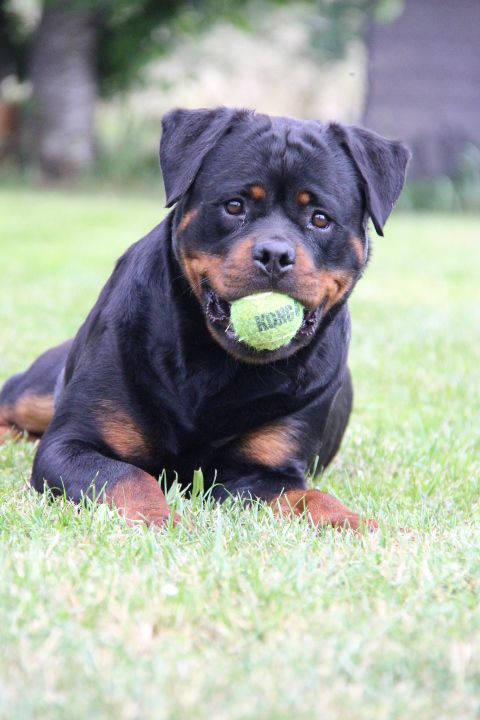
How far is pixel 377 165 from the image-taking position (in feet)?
11.1

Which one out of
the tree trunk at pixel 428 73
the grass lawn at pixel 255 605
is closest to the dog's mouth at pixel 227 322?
the grass lawn at pixel 255 605

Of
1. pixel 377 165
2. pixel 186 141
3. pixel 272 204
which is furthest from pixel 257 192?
pixel 377 165

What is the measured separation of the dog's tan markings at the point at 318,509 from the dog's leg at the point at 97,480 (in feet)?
1.22

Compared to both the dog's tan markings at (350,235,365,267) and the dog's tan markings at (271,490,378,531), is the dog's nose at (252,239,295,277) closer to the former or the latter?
the dog's tan markings at (350,235,365,267)

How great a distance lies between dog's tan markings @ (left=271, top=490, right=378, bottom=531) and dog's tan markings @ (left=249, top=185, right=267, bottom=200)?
90cm

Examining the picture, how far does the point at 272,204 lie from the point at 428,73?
16.2m

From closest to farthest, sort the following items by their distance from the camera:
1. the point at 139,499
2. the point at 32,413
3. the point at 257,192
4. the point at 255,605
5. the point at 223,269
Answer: the point at 255,605
the point at 139,499
the point at 223,269
the point at 257,192
the point at 32,413

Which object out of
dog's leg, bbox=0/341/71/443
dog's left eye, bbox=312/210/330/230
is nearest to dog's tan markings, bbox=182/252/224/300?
dog's left eye, bbox=312/210/330/230

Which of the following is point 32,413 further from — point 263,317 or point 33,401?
point 263,317

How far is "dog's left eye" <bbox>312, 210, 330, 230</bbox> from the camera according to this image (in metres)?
3.24

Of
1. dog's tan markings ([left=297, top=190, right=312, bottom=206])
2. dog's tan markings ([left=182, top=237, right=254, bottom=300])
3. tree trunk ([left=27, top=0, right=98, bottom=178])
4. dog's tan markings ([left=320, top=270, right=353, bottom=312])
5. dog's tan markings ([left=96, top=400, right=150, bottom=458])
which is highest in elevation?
dog's tan markings ([left=297, top=190, right=312, bottom=206])

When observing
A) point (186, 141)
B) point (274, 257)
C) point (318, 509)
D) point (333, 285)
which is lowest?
point (318, 509)

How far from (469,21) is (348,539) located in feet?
56.5

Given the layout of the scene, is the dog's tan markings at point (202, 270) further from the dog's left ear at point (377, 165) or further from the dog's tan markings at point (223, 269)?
the dog's left ear at point (377, 165)
